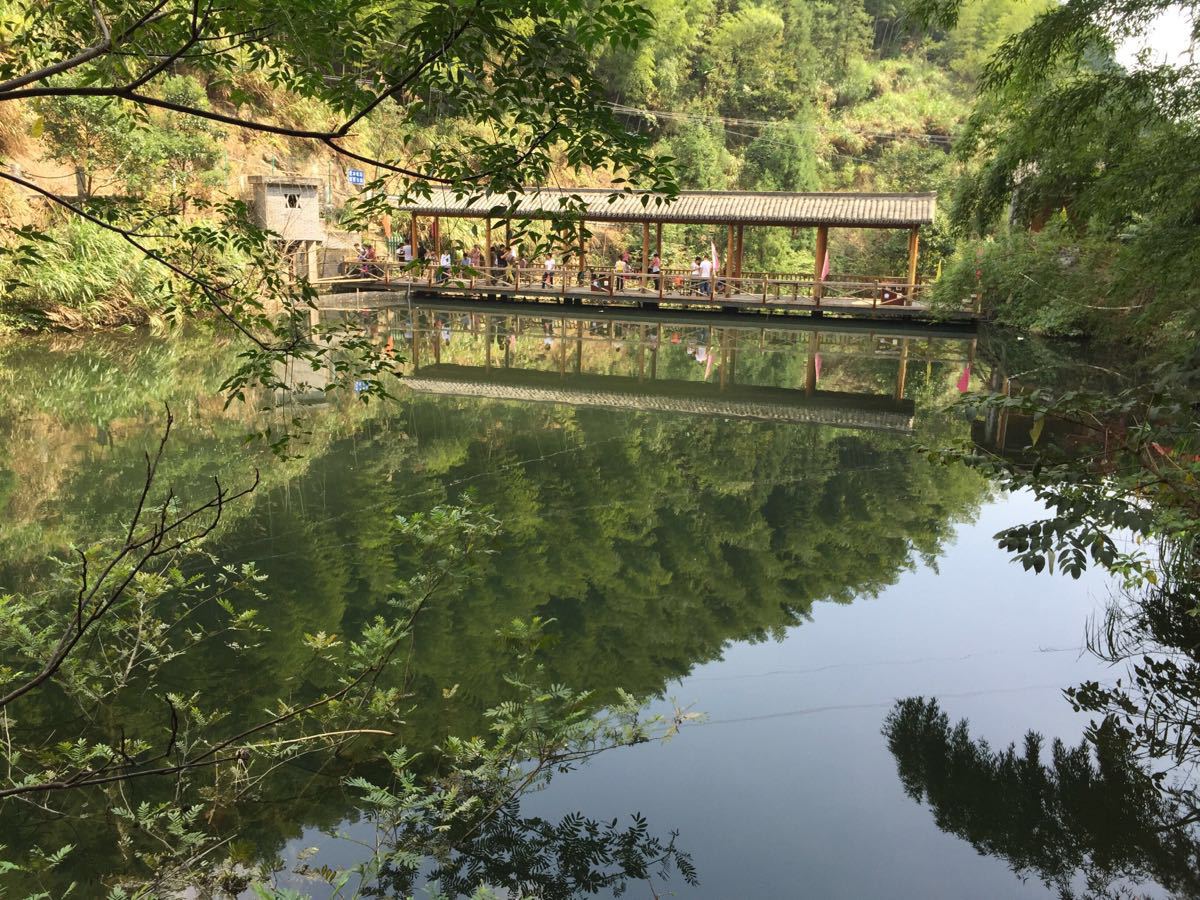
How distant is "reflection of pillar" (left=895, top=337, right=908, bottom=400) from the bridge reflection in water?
3 centimetres

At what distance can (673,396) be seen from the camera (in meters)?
11.2

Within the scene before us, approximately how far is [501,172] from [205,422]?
717 cm

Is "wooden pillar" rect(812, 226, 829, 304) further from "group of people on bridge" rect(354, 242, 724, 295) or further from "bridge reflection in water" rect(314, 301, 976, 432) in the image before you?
"group of people on bridge" rect(354, 242, 724, 295)

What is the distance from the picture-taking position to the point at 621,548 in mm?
5996

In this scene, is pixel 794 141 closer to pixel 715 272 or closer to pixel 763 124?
pixel 763 124

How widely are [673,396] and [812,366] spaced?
3.39 m

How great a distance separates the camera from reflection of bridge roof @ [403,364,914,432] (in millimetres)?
10250

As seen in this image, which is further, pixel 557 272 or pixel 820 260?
pixel 557 272

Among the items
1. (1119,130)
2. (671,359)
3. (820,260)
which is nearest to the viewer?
(1119,130)

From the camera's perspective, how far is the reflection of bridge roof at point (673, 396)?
10250 millimetres

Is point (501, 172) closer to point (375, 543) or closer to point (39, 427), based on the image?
point (375, 543)

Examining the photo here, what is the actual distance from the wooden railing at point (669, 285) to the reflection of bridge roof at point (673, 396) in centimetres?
758

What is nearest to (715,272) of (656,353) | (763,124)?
(656,353)

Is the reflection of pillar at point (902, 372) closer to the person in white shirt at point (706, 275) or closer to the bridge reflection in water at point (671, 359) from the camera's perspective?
the bridge reflection in water at point (671, 359)
